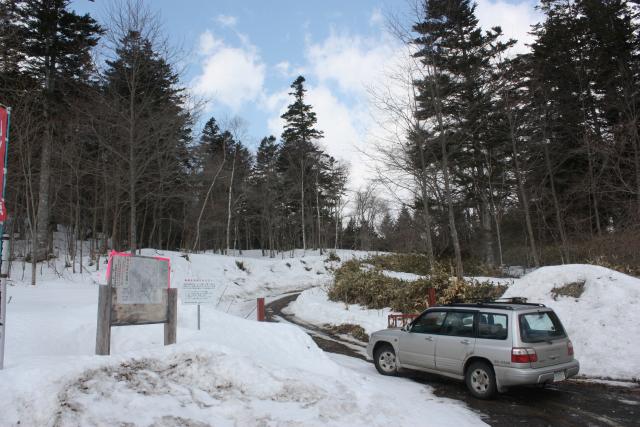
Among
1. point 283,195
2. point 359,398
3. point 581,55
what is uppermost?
point 581,55

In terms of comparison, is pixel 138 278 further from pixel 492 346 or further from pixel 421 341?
pixel 492 346

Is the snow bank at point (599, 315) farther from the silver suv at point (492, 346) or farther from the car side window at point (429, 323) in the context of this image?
the car side window at point (429, 323)

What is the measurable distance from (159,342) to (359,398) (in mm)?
3912

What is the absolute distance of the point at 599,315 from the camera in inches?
404

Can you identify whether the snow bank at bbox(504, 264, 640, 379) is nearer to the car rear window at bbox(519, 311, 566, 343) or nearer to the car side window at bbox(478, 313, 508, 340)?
the car rear window at bbox(519, 311, 566, 343)

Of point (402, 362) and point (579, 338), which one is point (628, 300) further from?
point (402, 362)

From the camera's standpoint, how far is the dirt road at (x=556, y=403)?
6.24 metres

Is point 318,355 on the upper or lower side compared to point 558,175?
lower

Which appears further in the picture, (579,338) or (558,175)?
(558,175)

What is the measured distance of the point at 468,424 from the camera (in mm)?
5852

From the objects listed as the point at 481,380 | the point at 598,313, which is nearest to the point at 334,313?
the point at 598,313

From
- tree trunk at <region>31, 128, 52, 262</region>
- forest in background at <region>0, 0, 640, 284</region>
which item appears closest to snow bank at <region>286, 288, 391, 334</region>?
forest in background at <region>0, 0, 640, 284</region>

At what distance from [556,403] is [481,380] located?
1236 millimetres

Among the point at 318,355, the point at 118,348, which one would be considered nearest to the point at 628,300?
the point at 318,355
